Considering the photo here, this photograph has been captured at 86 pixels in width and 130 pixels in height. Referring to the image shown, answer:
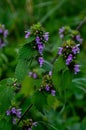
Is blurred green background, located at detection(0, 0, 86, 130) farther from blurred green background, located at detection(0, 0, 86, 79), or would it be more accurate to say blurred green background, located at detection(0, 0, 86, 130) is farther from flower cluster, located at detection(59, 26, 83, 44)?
flower cluster, located at detection(59, 26, 83, 44)

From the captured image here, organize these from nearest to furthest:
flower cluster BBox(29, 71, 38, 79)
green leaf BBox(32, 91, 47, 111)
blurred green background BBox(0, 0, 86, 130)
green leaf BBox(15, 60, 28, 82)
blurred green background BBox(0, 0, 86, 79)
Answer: green leaf BBox(15, 60, 28, 82), green leaf BBox(32, 91, 47, 111), flower cluster BBox(29, 71, 38, 79), blurred green background BBox(0, 0, 86, 130), blurred green background BBox(0, 0, 86, 79)

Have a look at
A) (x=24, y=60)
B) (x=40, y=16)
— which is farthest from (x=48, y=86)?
(x=40, y=16)

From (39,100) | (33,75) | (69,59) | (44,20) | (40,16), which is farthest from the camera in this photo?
(40,16)

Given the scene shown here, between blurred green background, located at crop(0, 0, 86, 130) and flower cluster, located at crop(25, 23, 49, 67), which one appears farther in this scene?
blurred green background, located at crop(0, 0, 86, 130)

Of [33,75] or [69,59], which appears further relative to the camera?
[33,75]

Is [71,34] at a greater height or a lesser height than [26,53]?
greater

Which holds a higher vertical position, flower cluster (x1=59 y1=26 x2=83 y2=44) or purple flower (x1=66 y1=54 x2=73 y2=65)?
flower cluster (x1=59 y1=26 x2=83 y2=44)

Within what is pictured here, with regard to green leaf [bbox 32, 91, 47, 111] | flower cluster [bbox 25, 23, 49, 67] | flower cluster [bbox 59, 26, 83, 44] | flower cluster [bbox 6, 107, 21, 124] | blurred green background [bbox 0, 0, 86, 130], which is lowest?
flower cluster [bbox 6, 107, 21, 124]

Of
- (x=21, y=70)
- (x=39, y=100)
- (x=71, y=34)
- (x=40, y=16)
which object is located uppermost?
(x=40, y=16)

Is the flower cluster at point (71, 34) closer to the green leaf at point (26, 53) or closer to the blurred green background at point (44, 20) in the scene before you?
the blurred green background at point (44, 20)

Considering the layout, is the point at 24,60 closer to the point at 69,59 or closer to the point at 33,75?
the point at 69,59

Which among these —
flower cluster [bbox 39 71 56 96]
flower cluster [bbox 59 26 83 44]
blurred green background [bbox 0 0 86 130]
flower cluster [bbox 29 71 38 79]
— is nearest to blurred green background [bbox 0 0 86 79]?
blurred green background [bbox 0 0 86 130]
